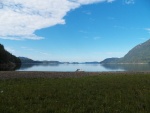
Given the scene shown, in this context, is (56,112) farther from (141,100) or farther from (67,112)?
(141,100)

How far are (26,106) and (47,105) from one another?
136 cm

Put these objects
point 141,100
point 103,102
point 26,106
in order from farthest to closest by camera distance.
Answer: point 141,100
point 103,102
point 26,106

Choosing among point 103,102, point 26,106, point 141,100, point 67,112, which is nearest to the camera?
point 67,112

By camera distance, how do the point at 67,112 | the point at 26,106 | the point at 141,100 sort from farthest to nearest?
the point at 141,100
the point at 26,106
the point at 67,112

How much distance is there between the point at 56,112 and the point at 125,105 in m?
4.95

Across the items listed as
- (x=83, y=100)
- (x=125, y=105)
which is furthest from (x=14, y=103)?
(x=125, y=105)

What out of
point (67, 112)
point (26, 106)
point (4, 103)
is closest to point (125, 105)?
point (67, 112)

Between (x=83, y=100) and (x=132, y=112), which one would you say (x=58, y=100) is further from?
(x=132, y=112)

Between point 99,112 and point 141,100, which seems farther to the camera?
point 141,100

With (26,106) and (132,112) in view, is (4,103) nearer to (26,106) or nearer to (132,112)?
(26,106)

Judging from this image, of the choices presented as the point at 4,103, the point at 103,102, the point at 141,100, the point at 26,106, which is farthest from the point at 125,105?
the point at 4,103

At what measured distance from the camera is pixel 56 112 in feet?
46.9

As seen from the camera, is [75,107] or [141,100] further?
[141,100]

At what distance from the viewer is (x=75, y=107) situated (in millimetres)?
15750
